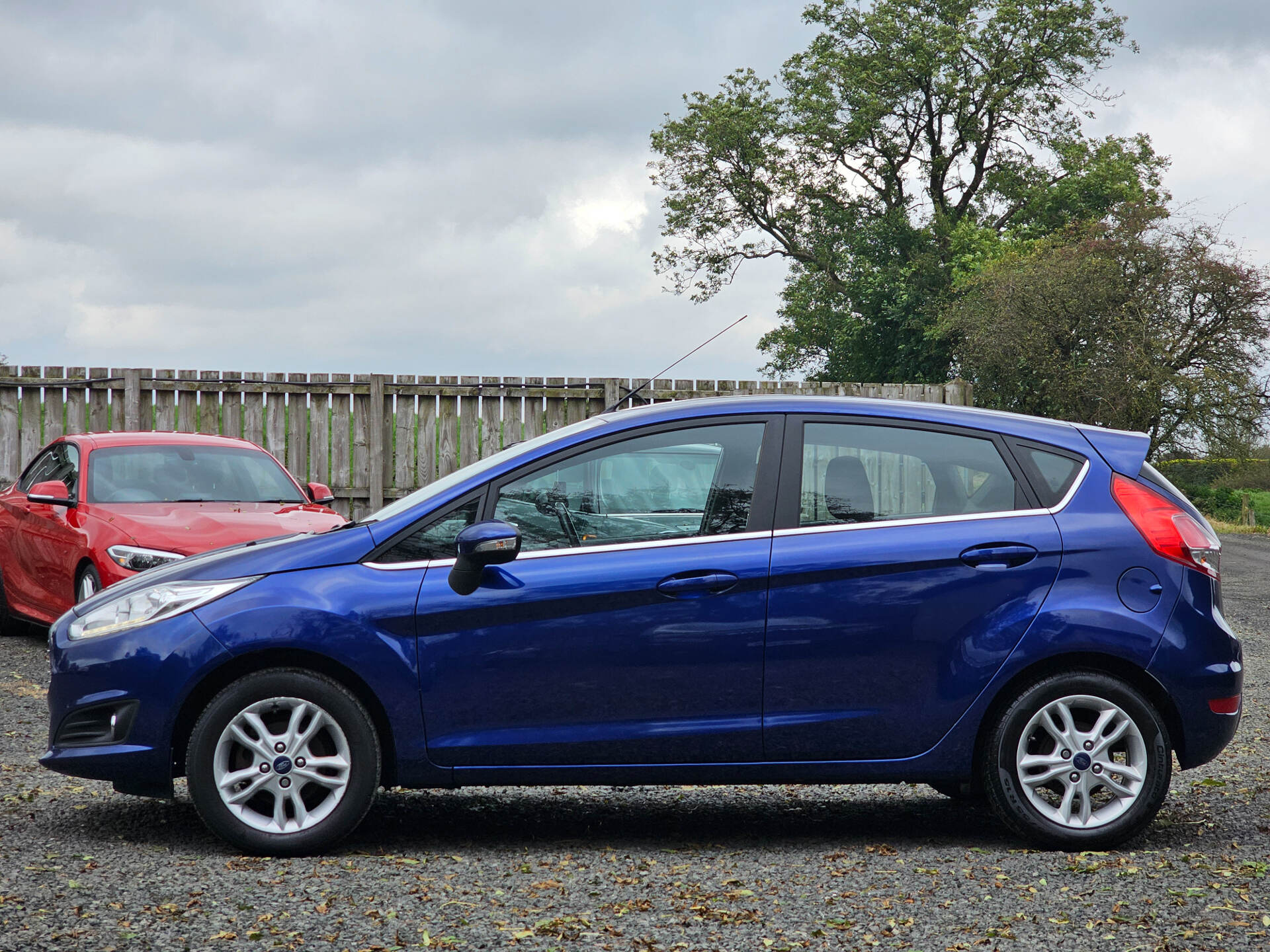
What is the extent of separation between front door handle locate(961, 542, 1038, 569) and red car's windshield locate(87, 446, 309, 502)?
21.7ft

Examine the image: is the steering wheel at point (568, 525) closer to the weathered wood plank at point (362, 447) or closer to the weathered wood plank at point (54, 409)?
the weathered wood plank at point (362, 447)

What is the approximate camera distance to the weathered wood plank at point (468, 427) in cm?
1578

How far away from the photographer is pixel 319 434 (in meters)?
15.7

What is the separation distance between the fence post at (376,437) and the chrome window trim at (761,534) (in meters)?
11.1

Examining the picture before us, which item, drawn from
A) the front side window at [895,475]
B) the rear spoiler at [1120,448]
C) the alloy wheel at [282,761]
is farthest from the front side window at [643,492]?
the rear spoiler at [1120,448]

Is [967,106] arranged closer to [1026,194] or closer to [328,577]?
[1026,194]

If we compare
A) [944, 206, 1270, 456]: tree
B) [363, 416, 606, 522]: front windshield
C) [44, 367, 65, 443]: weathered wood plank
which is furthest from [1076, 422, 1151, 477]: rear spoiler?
[944, 206, 1270, 456]: tree

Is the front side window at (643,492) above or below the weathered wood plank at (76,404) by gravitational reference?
below

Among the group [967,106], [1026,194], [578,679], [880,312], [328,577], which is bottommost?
[578,679]

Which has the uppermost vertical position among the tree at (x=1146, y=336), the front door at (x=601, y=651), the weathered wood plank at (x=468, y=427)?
the tree at (x=1146, y=336)

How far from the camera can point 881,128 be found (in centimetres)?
3853

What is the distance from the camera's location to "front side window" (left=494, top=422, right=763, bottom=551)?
16.0 feet

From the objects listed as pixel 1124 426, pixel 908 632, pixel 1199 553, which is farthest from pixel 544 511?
pixel 1124 426

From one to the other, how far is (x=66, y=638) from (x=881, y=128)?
120ft
